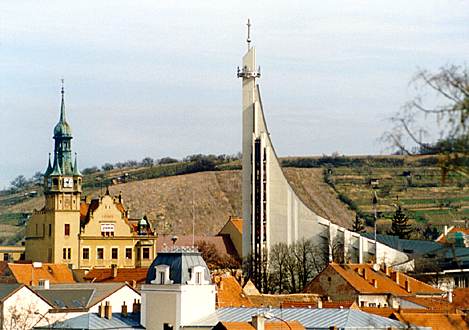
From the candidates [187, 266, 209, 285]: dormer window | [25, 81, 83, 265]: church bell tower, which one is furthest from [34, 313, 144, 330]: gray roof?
[25, 81, 83, 265]: church bell tower

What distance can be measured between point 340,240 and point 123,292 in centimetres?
3983

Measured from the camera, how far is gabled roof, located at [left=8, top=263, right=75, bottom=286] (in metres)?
91.7

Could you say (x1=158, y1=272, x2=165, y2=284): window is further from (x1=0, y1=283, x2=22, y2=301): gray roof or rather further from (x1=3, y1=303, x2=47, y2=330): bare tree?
(x1=0, y1=283, x2=22, y2=301): gray roof

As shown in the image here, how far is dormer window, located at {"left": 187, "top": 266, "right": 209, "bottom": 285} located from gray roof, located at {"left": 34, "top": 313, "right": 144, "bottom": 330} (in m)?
3.01

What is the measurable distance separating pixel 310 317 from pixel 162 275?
24.9 feet

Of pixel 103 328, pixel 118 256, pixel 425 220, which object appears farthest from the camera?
pixel 425 220

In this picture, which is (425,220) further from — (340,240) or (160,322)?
(160,322)

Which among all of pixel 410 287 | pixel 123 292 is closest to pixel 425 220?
pixel 410 287

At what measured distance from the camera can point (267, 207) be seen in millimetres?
114938

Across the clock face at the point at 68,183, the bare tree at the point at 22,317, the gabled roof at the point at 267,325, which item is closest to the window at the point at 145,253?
the clock face at the point at 68,183

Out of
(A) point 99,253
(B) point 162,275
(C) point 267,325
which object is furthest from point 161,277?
(A) point 99,253

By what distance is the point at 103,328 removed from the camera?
61.0 meters

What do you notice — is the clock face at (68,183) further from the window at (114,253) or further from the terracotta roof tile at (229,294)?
the terracotta roof tile at (229,294)

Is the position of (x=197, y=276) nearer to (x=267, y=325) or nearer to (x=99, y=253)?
(x=267, y=325)
